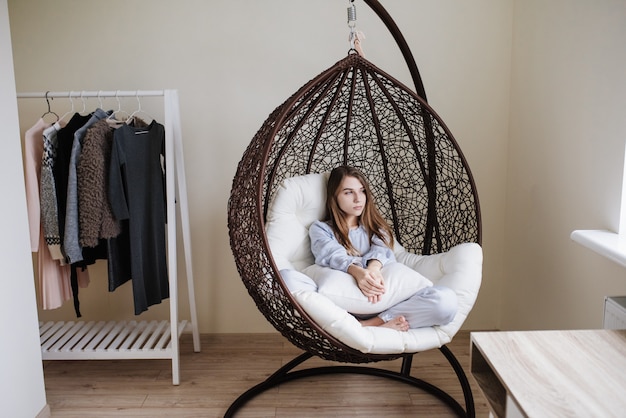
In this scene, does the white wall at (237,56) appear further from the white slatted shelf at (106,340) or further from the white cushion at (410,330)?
the white cushion at (410,330)

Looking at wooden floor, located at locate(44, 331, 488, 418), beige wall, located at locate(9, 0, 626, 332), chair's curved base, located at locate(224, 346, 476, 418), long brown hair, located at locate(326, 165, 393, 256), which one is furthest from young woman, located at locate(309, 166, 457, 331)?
beige wall, located at locate(9, 0, 626, 332)

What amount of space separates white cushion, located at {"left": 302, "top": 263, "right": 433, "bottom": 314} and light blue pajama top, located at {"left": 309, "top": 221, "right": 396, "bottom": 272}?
0.14 m

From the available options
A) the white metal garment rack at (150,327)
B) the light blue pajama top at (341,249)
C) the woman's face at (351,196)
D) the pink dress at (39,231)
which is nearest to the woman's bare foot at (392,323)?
the light blue pajama top at (341,249)

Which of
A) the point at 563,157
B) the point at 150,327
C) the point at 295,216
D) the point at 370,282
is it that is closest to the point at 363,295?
the point at 370,282

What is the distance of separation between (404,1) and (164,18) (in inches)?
42.8

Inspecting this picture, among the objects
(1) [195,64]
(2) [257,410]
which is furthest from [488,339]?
(1) [195,64]

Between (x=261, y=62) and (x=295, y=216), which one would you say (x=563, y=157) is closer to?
(x=295, y=216)

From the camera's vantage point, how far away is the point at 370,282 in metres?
2.01

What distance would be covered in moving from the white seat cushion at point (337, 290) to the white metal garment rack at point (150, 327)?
0.46m

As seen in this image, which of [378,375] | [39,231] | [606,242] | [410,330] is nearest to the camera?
[606,242]

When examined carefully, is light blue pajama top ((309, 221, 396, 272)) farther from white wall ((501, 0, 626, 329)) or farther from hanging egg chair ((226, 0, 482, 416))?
white wall ((501, 0, 626, 329))

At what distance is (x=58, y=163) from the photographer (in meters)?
2.31

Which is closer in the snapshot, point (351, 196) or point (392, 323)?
point (392, 323)

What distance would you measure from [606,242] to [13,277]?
1.91 m
